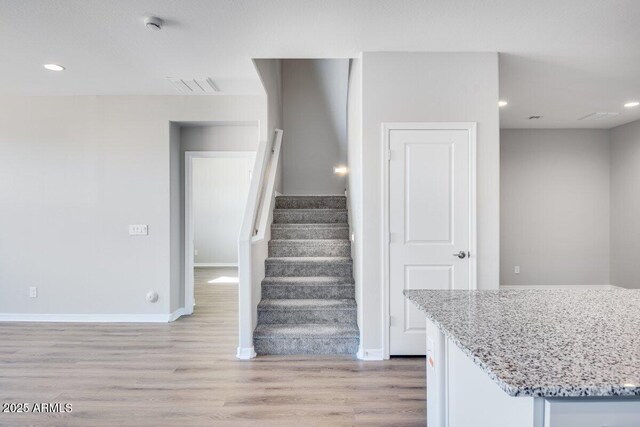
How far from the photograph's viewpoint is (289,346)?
3.21 m

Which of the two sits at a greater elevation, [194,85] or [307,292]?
[194,85]

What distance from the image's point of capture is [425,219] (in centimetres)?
314

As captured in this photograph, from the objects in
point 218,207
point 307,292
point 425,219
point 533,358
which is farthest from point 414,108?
point 218,207

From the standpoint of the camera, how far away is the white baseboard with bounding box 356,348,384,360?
3.11 meters

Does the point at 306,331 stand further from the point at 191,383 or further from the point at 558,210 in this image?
the point at 558,210

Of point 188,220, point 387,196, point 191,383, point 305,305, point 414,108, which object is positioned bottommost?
point 191,383

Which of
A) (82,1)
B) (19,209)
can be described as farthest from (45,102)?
(82,1)

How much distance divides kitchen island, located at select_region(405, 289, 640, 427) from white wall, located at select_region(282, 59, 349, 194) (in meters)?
4.19

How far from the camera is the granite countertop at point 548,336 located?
2.80ft

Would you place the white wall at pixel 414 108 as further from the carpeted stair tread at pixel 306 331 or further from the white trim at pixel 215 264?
the white trim at pixel 215 264

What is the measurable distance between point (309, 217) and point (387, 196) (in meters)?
1.73

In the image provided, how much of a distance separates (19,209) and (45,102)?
1300 mm

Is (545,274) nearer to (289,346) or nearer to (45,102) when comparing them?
(289,346)

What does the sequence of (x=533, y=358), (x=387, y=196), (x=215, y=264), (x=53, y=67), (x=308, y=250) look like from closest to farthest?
(x=533, y=358)
(x=387, y=196)
(x=53, y=67)
(x=308, y=250)
(x=215, y=264)
